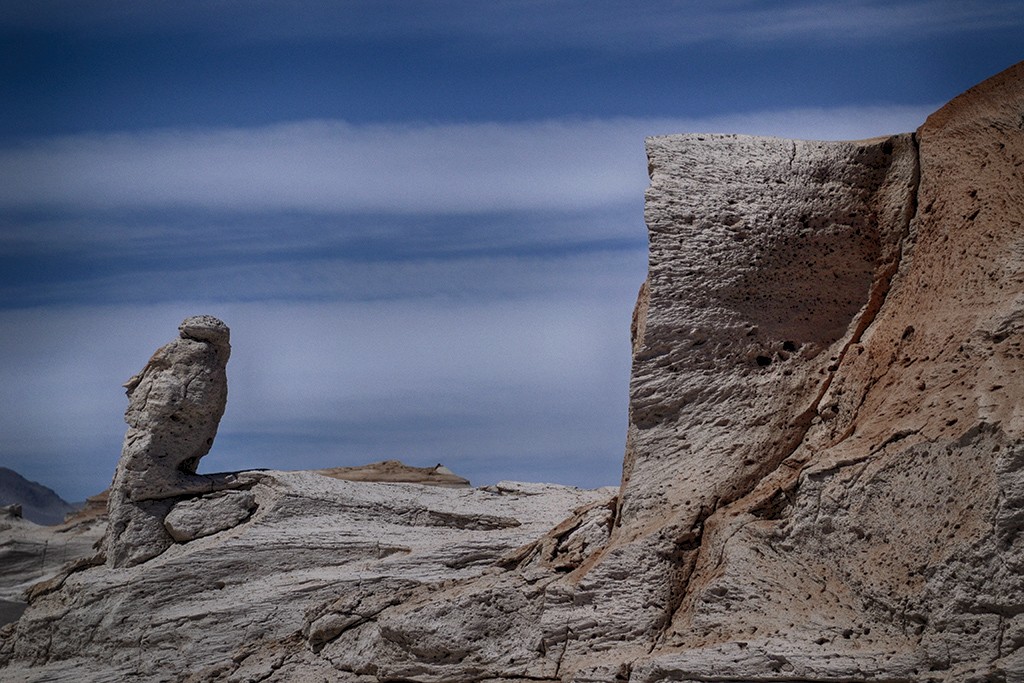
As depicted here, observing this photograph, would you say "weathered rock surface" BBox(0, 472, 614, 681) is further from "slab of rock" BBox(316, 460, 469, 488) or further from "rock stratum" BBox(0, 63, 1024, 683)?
"slab of rock" BBox(316, 460, 469, 488)

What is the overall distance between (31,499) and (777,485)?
17.4m

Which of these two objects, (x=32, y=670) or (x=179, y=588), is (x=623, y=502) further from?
(x=32, y=670)

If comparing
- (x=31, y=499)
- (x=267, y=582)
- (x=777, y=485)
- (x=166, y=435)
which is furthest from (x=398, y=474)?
(x=31, y=499)

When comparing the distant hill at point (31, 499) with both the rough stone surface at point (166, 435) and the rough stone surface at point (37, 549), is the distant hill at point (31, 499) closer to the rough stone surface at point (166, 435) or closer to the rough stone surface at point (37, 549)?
the rough stone surface at point (37, 549)

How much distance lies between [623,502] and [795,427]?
47.3 inches

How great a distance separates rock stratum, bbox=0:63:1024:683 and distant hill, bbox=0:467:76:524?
8.99 m

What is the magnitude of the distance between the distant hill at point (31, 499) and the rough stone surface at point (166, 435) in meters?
6.06

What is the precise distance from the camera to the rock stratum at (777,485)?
7.45m

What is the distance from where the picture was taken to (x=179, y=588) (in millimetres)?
11828

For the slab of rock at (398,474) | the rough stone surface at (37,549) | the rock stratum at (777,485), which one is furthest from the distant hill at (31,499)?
the rock stratum at (777,485)

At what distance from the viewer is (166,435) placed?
12961 mm

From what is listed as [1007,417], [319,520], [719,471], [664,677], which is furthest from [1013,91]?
[319,520]

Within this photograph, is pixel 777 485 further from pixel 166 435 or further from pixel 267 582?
pixel 166 435

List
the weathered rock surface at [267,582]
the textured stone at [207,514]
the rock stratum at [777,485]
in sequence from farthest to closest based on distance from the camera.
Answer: the textured stone at [207,514] < the weathered rock surface at [267,582] < the rock stratum at [777,485]
